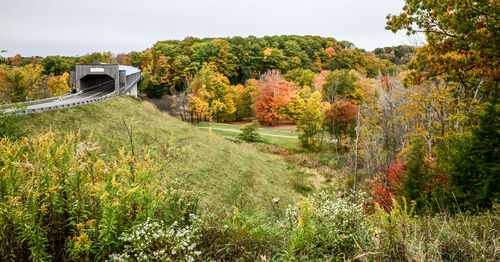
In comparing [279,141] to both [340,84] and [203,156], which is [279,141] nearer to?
[203,156]

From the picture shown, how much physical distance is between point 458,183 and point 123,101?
2173cm

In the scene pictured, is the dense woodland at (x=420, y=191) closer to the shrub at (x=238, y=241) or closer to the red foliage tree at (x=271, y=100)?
the shrub at (x=238, y=241)

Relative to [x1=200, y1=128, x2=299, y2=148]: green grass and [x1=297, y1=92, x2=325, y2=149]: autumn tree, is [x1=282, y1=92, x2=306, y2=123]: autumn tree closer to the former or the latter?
[x1=200, y1=128, x2=299, y2=148]: green grass

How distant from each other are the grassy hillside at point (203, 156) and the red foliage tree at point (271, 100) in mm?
17977

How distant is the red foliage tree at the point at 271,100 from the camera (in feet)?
134

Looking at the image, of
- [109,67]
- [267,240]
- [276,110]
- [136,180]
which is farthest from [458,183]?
[276,110]

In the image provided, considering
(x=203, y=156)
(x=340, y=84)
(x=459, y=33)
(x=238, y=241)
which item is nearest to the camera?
(x=238, y=241)

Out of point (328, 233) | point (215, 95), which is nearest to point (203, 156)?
point (328, 233)

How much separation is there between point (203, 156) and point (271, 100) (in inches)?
982

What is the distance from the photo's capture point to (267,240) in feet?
11.4

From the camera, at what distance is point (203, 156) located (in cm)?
1795

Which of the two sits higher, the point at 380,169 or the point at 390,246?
A: the point at 390,246

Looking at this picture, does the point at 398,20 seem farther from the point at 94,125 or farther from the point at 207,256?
the point at 94,125

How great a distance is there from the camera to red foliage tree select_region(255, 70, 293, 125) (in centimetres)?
4084
